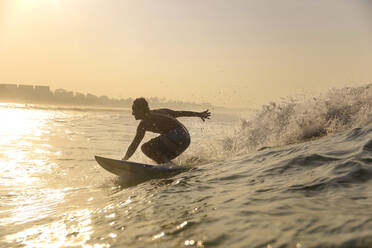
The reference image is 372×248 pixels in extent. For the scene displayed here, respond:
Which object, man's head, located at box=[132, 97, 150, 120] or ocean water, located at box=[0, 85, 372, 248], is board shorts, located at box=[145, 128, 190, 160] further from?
ocean water, located at box=[0, 85, 372, 248]

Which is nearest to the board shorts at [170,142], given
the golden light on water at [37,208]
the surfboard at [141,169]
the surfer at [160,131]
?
the surfer at [160,131]

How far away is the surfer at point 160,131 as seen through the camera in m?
6.66

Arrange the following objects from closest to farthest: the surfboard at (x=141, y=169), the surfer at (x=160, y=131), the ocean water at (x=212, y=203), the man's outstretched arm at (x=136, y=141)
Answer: the ocean water at (x=212, y=203) < the surfboard at (x=141, y=169) < the man's outstretched arm at (x=136, y=141) < the surfer at (x=160, y=131)

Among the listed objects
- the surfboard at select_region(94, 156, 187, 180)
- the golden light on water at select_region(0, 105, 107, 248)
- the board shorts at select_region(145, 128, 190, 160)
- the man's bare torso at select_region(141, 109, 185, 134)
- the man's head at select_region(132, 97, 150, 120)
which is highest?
the man's head at select_region(132, 97, 150, 120)

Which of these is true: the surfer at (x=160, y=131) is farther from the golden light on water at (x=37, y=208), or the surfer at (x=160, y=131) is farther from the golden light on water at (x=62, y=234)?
the golden light on water at (x=62, y=234)

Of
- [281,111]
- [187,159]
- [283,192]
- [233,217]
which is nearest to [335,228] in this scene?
[233,217]

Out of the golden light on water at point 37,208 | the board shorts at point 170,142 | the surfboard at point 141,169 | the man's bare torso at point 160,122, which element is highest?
the man's bare torso at point 160,122

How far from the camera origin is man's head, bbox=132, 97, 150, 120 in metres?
6.62

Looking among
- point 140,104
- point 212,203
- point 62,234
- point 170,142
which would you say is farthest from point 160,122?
point 62,234

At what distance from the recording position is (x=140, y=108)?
664 cm

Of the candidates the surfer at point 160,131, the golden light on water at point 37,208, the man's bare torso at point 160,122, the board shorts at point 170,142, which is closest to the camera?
the golden light on water at point 37,208

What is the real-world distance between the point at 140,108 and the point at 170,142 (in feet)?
3.37

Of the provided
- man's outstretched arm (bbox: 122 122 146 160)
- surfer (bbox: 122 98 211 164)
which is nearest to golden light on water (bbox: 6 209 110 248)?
man's outstretched arm (bbox: 122 122 146 160)

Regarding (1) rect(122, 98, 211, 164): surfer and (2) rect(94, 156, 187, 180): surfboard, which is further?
(1) rect(122, 98, 211, 164): surfer
